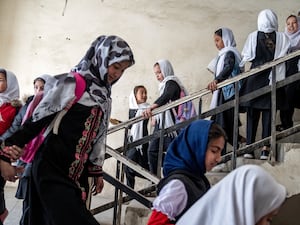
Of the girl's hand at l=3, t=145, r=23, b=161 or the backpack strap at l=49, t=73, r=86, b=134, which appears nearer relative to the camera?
the girl's hand at l=3, t=145, r=23, b=161

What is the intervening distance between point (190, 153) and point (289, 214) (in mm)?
2622

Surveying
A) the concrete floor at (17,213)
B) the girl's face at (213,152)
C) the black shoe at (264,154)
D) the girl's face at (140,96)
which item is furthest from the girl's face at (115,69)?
the girl's face at (140,96)

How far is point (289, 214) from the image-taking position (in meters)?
4.06

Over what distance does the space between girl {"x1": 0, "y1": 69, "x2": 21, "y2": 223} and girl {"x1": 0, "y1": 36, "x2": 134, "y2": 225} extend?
1.90ft

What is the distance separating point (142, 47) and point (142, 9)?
594 mm

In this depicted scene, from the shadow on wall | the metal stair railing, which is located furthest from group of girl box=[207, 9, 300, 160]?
the shadow on wall

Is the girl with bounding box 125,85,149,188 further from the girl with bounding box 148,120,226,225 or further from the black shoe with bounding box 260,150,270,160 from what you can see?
the girl with bounding box 148,120,226,225

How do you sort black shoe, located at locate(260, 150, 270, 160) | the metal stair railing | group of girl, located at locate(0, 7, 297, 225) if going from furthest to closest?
1. black shoe, located at locate(260, 150, 270, 160)
2. the metal stair railing
3. group of girl, located at locate(0, 7, 297, 225)

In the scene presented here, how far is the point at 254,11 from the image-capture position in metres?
6.32

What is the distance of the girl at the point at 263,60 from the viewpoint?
12.8 ft

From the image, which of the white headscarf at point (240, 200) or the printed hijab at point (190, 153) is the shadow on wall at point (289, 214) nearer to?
the printed hijab at point (190, 153)

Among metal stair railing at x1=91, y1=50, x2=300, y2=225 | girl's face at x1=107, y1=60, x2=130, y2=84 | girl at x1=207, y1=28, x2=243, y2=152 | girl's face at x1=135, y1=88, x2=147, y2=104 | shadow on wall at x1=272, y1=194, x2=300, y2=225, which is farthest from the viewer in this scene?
girl's face at x1=135, y1=88, x2=147, y2=104

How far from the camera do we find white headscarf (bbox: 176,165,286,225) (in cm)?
127

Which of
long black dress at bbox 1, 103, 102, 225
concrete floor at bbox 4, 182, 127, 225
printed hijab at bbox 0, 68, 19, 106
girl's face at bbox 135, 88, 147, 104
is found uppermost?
printed hijab at bbox 0, 68, 19, 106
